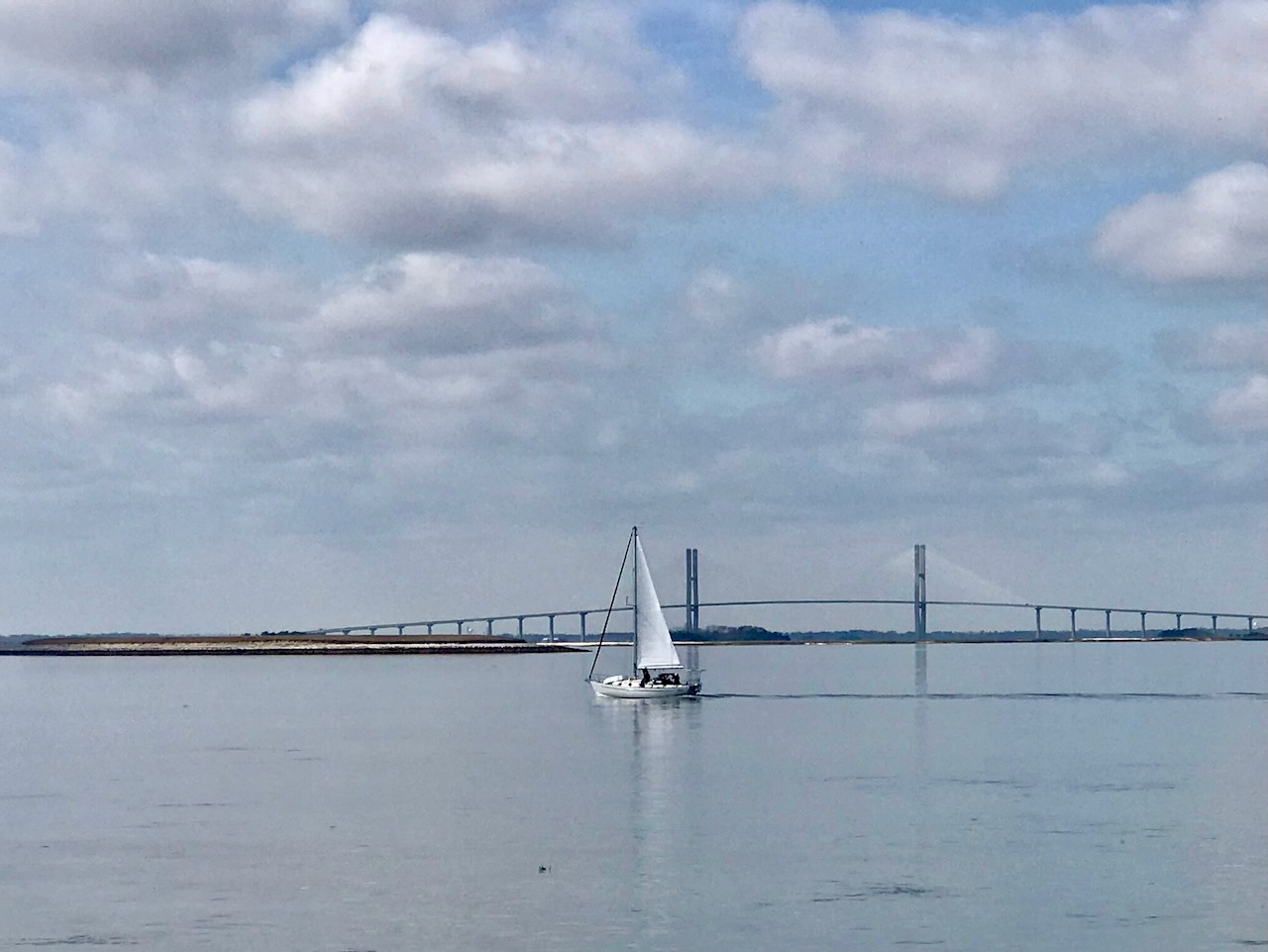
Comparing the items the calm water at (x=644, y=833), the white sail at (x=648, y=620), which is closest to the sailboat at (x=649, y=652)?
the white sail at (x=648, y=620)

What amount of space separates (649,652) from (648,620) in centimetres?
259

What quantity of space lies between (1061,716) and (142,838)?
57917 mm

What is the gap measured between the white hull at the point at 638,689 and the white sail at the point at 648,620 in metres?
1.49

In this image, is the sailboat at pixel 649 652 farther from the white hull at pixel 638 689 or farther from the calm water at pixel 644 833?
the calm water at pixel 644 833

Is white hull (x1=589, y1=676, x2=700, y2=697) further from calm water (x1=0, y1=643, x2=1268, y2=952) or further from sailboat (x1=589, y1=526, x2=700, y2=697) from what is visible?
calm water (x1=0, y1=643, x2=1268, y2=952)

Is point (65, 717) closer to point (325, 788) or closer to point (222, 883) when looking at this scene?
point (325, 788)

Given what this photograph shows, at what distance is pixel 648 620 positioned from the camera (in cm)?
10488

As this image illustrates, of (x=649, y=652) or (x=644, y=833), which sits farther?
(x=649, y=652)

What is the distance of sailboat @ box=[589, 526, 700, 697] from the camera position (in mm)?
104688

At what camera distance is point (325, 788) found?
56844 mm

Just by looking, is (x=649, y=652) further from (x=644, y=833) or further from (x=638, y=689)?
(x=644, y=833)

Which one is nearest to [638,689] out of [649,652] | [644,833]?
[649,652]

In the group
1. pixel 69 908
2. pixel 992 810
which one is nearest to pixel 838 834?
pixel 992 810

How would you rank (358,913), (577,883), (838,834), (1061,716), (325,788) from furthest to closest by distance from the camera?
(1061,716) → (325,788) → (838,834) → (577,883) → (358,913)
